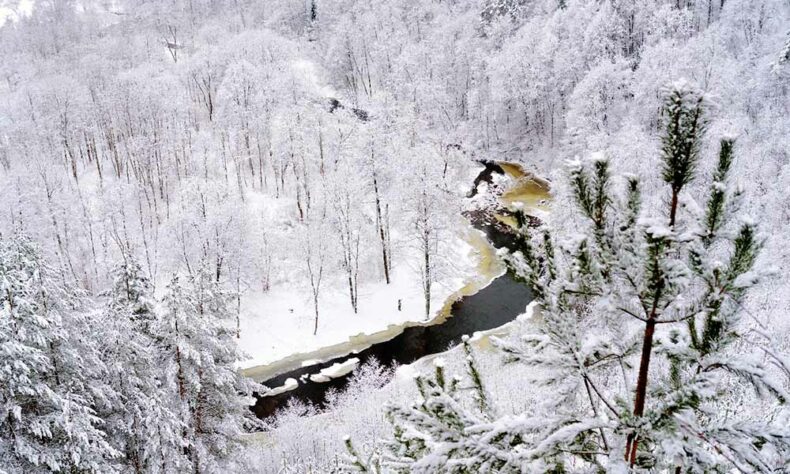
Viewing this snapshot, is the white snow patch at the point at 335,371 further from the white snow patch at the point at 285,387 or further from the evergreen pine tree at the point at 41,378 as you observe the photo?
the evergreen pine tree at the point at 41,378

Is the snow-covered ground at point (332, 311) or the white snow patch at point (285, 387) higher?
the snow-covered ground at point (332, 311)

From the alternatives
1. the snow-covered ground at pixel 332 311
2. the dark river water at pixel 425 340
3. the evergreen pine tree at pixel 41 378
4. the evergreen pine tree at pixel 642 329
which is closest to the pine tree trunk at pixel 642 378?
the evergreen pine tree at pixel 642 329

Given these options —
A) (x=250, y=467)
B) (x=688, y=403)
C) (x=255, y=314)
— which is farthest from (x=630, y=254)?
(x=255, y=314)

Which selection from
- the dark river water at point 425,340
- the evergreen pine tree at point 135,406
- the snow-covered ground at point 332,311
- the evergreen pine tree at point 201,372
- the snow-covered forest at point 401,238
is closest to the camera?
the snow-covered forest at point 401,238

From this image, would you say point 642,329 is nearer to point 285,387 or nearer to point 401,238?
point 285,387

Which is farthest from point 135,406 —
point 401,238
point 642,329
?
point 401,238

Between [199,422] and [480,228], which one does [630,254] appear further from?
[480,228]

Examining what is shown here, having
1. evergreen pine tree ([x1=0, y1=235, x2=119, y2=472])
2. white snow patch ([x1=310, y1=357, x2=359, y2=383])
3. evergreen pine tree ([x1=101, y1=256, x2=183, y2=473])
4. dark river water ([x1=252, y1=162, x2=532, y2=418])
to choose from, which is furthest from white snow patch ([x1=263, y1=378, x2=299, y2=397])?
evergreen pine tree ([x1=0, y1=235, x2=119, y2=472])
